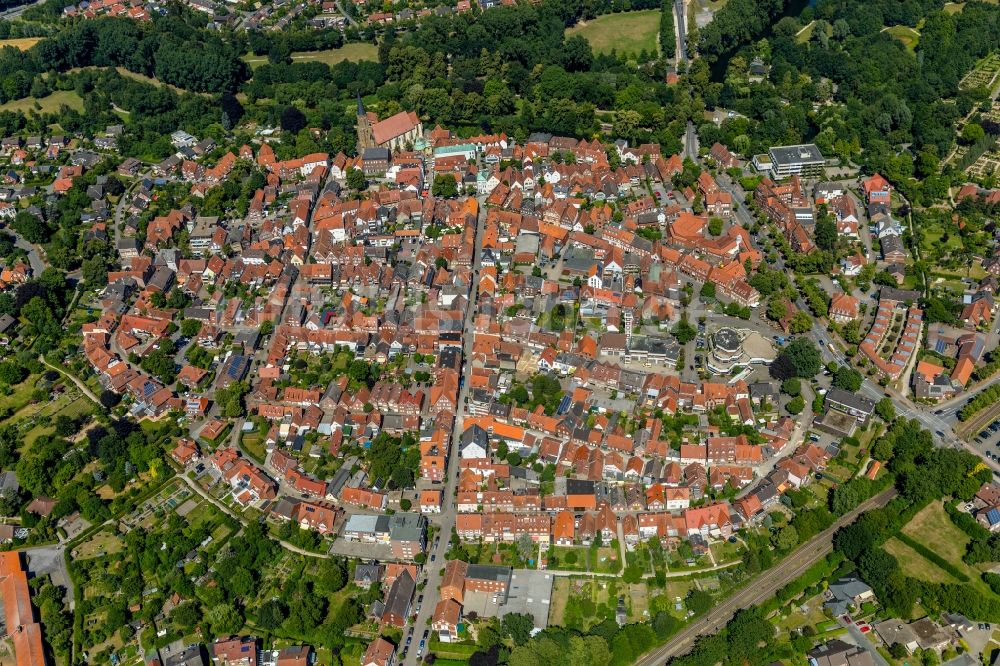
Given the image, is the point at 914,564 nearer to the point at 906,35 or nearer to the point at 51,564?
the point at 51,564

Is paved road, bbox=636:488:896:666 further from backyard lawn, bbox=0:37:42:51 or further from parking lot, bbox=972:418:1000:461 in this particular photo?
backyard lawn, bbox=0:37:42:51

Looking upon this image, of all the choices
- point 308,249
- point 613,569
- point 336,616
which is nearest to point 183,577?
point 336,616

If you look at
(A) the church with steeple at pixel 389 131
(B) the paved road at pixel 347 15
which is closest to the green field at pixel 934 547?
(A) the church with steeple at pixel 389 131

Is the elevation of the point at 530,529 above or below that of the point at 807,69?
below

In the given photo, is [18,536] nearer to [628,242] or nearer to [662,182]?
[628,242]

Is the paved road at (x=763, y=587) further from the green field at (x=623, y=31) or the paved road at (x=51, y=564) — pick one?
the green field at (x=623, y=31)

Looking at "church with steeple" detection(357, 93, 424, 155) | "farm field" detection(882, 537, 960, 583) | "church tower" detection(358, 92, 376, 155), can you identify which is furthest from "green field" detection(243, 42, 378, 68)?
"farm field" detection(882, 537, 960, 583)
